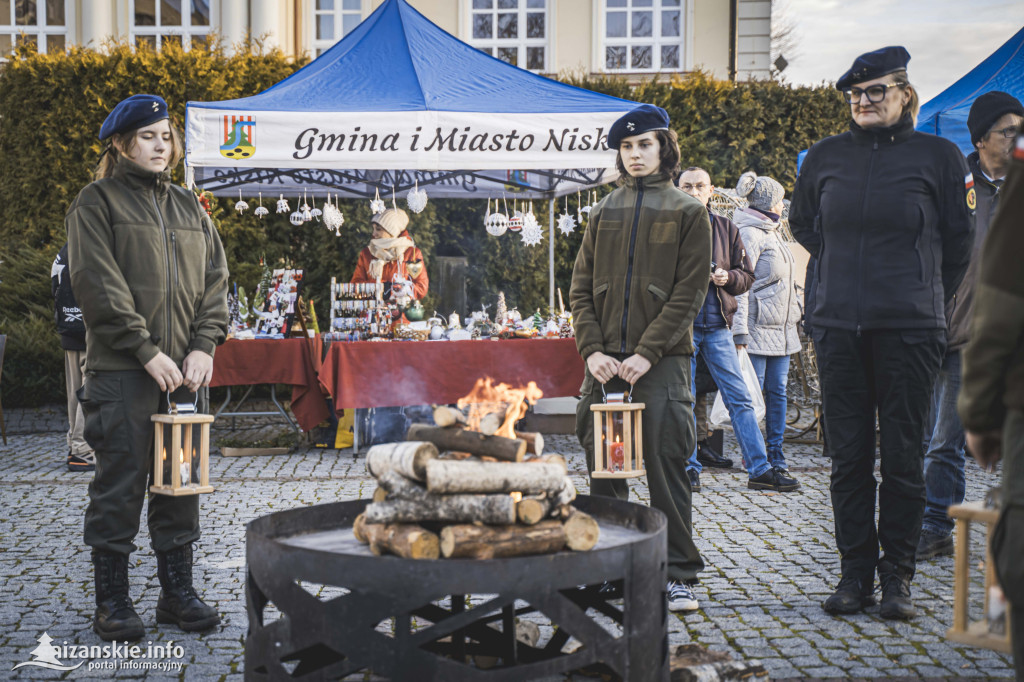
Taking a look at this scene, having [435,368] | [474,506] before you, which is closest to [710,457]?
[435,368]

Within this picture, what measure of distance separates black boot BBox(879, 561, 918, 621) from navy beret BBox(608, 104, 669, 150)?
2.05 metres

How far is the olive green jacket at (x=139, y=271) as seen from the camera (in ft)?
11.5

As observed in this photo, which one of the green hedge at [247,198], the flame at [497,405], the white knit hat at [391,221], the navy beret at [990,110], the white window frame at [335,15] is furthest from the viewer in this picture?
the white window frame at [335,15]

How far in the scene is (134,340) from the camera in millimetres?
3498

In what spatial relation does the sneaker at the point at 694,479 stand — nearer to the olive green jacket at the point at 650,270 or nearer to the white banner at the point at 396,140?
the white banner at the point at 396,140

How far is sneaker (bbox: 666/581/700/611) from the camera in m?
3.88

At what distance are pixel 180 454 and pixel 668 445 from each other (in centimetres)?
192

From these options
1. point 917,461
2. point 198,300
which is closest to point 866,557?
point 917,461

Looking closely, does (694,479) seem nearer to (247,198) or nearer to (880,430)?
(880,430)

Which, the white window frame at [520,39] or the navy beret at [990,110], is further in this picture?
the white window frame at [520,39]

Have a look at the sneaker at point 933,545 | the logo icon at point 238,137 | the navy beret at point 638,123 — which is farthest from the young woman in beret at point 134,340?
the sneaker at point 933,545

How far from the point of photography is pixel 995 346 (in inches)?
69.2

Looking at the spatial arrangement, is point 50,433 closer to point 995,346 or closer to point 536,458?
point 536,458

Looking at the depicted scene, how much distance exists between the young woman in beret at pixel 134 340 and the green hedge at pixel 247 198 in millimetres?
6688
